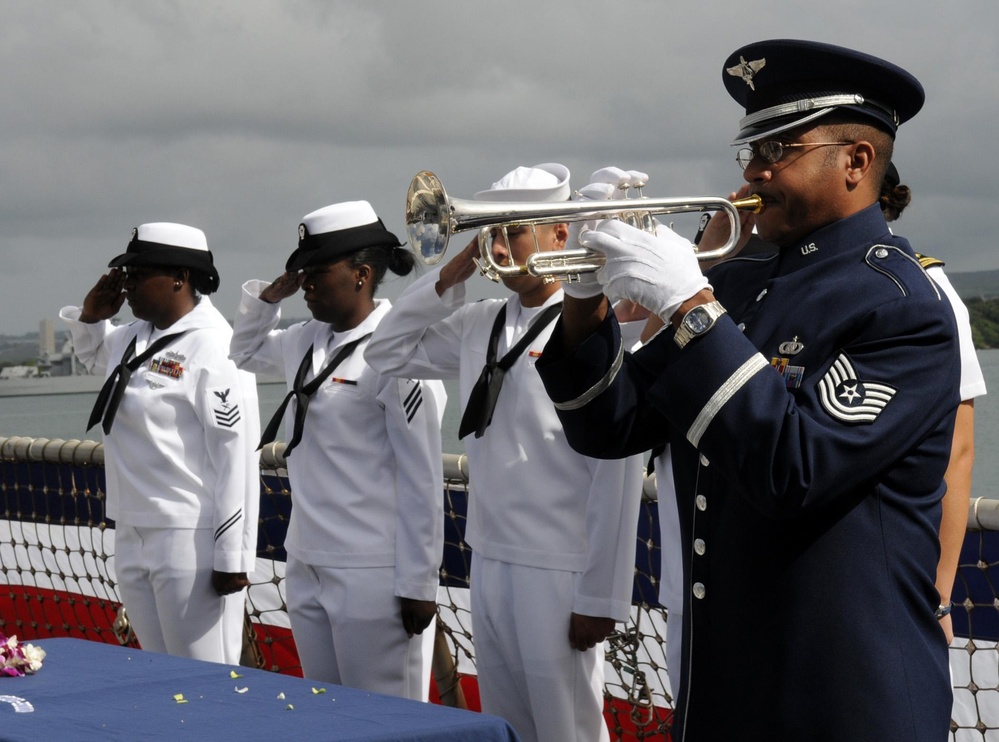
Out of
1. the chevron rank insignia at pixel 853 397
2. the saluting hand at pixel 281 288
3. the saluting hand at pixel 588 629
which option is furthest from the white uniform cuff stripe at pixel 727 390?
the saluting hand at pixel 281 288

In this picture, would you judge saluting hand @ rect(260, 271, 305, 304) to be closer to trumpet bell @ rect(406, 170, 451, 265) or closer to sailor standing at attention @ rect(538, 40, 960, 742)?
trumpet bell @ rect(406, 170, 451, 265)

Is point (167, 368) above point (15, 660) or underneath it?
above

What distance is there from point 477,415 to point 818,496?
6.96 ft

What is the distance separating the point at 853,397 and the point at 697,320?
27 cm

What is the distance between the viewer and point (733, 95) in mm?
2502

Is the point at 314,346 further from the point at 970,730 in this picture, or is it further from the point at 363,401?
the point at 970,730

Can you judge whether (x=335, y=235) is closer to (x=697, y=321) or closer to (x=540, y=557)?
(x=540, y=557)

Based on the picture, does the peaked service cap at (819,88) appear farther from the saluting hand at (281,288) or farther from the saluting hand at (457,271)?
the saluting hand at (281,288)

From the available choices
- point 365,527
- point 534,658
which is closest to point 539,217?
point 534,658

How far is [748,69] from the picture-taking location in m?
2.43

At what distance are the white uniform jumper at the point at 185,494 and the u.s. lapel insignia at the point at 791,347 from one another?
10.9ft

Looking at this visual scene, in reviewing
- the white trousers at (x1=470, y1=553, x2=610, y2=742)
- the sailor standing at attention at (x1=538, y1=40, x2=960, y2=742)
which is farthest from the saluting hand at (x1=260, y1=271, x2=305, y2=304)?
the sailor standing at attention at (x1=538, y1=40, x2=960, y2=742)

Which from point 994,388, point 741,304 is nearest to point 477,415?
point 741,304

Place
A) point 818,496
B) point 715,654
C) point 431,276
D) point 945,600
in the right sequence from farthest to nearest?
1. point 431,276
2. point 945,600
3. point 715,654
4. point 818,496
